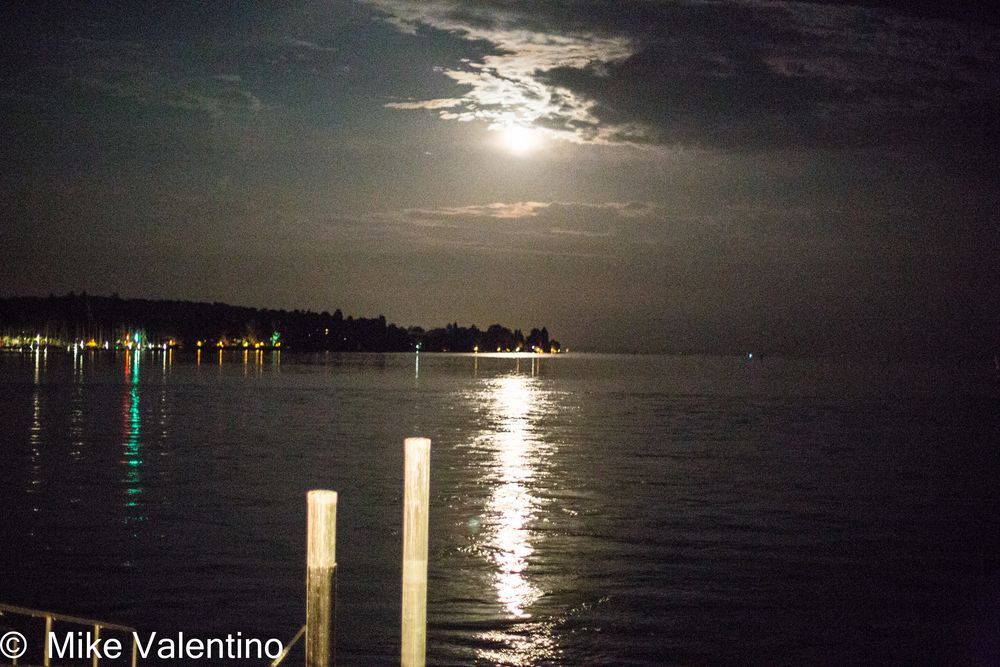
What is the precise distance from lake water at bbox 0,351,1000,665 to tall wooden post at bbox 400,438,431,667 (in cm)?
726

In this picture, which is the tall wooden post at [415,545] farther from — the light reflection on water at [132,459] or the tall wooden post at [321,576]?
the light reflection on water at [132,459]

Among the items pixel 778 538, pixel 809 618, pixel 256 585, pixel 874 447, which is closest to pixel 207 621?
pixel 256 585

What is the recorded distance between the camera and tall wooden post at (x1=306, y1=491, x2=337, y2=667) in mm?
9797

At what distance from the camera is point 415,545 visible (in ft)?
33.0

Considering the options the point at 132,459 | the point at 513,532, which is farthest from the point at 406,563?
the point at 132,459

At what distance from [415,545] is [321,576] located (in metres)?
0.94

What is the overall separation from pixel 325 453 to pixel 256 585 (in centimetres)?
2442

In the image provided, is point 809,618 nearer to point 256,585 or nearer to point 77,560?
point 256,585

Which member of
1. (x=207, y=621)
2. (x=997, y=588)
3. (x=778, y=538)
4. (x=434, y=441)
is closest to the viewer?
(x=207, y=621)

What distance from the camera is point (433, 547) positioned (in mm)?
26391

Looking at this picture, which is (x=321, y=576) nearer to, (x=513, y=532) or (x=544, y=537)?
(x=544, y=537)

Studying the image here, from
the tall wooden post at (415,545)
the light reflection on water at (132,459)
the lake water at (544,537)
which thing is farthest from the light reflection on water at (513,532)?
the light reflection on water at (132,459)

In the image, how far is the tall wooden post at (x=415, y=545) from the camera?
32.6 feet

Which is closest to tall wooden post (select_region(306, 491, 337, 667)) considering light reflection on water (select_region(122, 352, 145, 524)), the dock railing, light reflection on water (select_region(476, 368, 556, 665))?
the dock railing
